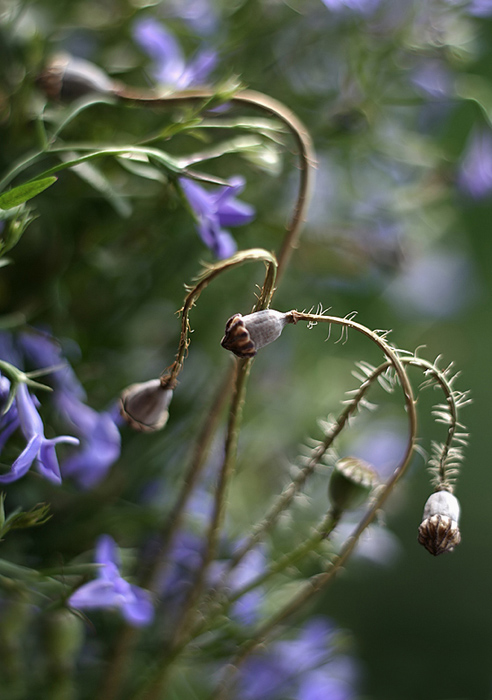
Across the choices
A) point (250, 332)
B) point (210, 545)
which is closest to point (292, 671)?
point (210, 545)

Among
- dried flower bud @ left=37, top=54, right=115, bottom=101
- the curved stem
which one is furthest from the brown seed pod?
dried flower bud @ left=37, top=54, right=115, bottom=101

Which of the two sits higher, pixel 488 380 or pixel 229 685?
pixel 229 685

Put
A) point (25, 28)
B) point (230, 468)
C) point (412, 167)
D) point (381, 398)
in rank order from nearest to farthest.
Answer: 1. point (230, 468)
2. point (25, 28)
3. point (412, 167)
4. point (381, 398)

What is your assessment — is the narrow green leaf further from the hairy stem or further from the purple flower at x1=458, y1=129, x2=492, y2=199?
the purple flower at x1=458, y1=129, x2=492, y2=199

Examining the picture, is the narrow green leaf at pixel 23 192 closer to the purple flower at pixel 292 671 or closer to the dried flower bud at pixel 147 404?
the dried flower bud at pixel 147 404

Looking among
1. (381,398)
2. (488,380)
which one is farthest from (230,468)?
(488,380)

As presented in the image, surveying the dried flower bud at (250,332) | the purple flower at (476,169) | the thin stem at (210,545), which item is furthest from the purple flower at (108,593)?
the purple flower at (476,169)

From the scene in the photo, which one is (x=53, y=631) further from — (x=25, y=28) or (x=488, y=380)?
(x=488, y=380)
